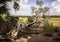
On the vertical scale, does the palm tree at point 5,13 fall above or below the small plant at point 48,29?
above

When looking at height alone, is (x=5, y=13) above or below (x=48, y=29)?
above

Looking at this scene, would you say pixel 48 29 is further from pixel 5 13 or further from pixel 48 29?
pixel 5 13

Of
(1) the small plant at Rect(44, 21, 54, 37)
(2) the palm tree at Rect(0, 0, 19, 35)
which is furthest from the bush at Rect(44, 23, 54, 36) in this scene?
(2) the palm tree at Rect(0, 0, 19, 35)

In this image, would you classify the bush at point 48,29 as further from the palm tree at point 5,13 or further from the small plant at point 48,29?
the palm tree at point 5,13

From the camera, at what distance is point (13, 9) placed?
434 inches

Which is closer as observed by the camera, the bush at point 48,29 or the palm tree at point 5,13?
the palm tree at point 5,13

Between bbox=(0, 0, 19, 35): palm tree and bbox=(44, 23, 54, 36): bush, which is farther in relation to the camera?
bbox=(44, 23, 54, 36): bush

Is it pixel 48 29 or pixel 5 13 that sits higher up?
pixel 5 13

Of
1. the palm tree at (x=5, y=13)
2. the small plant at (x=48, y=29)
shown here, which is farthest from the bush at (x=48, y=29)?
the palm tree at (x=5, y=13)

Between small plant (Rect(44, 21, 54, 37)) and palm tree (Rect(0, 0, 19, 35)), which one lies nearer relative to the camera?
palm tree (Rect(0, 0, 19, 35))

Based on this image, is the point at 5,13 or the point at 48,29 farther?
the point at 48,29

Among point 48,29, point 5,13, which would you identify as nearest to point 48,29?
point 48,29

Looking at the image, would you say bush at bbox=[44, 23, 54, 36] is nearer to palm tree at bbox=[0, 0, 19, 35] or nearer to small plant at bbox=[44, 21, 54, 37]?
small plant at bbox=[44, 21, 54, 37]

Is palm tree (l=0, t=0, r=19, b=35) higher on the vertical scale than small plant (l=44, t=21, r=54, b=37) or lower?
higher
